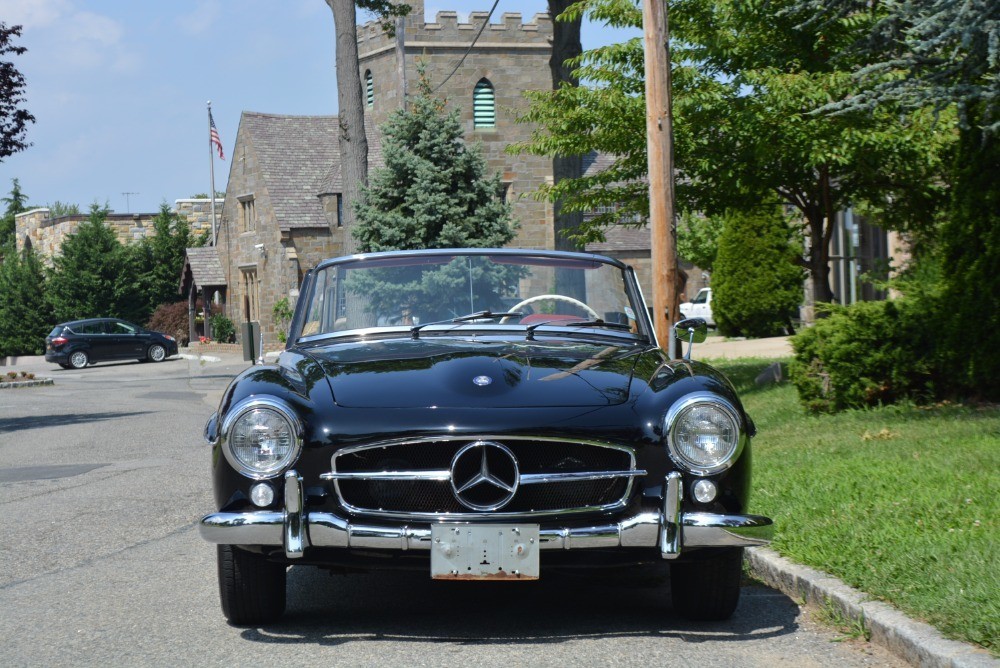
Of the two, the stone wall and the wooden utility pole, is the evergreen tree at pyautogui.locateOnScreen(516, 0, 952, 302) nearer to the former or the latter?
the wooden utility pole

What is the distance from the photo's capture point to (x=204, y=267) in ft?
159

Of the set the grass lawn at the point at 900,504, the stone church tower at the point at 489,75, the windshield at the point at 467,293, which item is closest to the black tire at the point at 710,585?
the grass lawn at the point at 900,504

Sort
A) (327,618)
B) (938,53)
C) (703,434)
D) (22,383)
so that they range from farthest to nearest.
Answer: (22,383) → (938,53) → (327,618) → (703,434)

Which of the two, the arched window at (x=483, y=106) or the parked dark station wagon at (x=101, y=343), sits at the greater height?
the arched window at (x=483, y=106)

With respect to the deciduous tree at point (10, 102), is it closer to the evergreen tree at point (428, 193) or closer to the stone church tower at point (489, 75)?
the evergreen tree at point (428, 193)

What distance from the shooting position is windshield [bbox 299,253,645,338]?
595cm

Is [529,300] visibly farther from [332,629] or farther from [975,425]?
[975,425]

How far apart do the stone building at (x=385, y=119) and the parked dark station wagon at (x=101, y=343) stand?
4.08m

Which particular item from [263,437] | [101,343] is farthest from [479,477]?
[101,343]

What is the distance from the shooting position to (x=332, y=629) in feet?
15.9

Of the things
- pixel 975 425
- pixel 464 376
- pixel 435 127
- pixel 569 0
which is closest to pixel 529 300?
pixel 464 376

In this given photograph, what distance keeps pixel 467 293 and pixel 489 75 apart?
3978 cm

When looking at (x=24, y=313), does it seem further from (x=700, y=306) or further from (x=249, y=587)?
(x=249, y=587)

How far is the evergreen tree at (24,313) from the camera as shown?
4694cm
